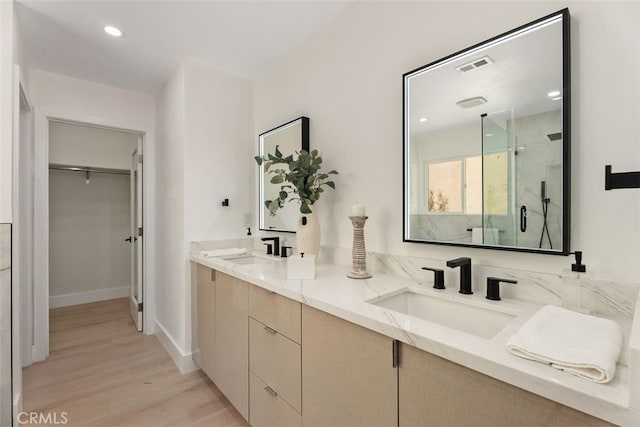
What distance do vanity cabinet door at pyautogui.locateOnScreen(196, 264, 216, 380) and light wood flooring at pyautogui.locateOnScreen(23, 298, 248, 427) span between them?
20 cm

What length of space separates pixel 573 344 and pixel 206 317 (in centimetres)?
208

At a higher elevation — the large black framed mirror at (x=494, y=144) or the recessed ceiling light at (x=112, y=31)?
the recessed ceiling light at (x=112, y=31)

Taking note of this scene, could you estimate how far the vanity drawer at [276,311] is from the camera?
129 cm

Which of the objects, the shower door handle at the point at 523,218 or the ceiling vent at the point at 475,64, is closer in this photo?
the shower door handle at the point at 523,218

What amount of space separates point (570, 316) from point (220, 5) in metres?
2.27

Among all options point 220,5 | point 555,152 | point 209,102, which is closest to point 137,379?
point 209,102

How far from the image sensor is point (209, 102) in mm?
2543

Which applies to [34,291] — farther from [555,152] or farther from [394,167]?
[555,152]

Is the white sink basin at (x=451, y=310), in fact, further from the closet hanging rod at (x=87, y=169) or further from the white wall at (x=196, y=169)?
the closet hanging rod at (x=87, y=169)

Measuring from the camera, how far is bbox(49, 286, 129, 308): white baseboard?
3826 millimetres

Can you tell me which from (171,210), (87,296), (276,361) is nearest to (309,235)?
(276,361)
